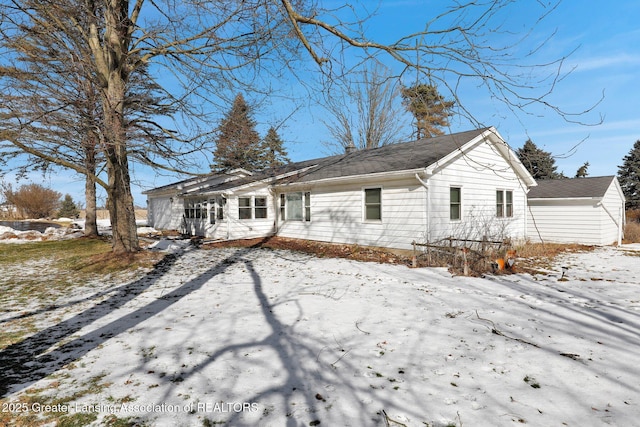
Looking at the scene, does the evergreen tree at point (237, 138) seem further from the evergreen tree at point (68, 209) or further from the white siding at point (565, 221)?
the evergreen tree at point (68, 209)

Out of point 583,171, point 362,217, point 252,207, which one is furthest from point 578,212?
point 583,171

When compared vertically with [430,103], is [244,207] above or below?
below

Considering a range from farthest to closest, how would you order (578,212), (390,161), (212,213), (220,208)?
(212,213) < (220,208) < (578,212) < (390,161)

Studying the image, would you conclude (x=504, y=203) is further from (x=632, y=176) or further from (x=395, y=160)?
(x=632, y=176)

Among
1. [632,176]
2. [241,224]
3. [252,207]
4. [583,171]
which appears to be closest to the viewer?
[241,224]

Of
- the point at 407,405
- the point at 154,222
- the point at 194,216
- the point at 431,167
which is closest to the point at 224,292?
the point at 407,405

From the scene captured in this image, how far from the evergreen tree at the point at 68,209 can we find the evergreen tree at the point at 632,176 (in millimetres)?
69211

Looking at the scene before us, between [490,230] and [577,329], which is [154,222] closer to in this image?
[490,230]

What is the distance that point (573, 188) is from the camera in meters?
14.8

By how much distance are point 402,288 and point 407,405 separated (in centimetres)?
412

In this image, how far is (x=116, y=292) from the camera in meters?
6.69

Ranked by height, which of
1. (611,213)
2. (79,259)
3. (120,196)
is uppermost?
(120,196)

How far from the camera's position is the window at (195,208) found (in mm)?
18242

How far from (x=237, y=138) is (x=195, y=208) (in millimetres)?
13156
